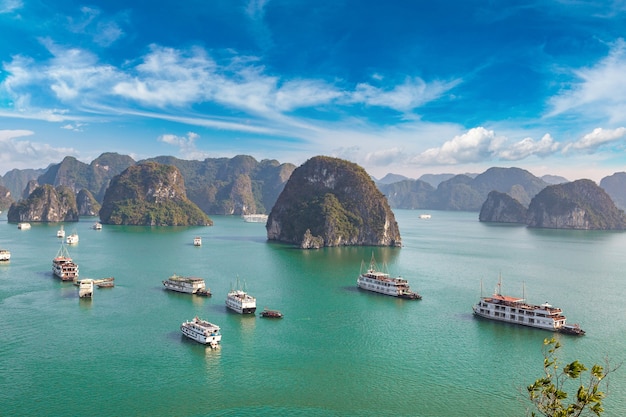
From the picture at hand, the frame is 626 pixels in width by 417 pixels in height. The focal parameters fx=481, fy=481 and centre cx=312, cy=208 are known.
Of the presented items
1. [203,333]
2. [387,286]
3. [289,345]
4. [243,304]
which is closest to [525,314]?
[387,286]

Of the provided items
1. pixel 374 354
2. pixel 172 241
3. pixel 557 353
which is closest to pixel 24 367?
pixel 374 354

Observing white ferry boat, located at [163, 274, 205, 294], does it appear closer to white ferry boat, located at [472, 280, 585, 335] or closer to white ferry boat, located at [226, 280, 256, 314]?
white ferry boat, located at [226, 280, 256, 314]

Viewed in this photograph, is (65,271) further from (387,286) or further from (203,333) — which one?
(387,286)

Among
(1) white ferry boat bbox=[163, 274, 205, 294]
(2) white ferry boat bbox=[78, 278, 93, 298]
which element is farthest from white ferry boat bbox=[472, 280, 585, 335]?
(2) white ferry boat bbox=[78, 278, 93, 298]

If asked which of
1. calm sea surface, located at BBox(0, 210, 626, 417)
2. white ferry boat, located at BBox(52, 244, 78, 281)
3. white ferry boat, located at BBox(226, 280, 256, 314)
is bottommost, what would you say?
calm sea surface, located at BBox(0, 210, 626, 417)

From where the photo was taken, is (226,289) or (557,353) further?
(226,289)

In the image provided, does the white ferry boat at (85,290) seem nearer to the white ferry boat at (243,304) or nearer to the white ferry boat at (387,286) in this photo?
the white ferry boat at (243,304)

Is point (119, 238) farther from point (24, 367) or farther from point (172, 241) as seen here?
point (24, 367)
